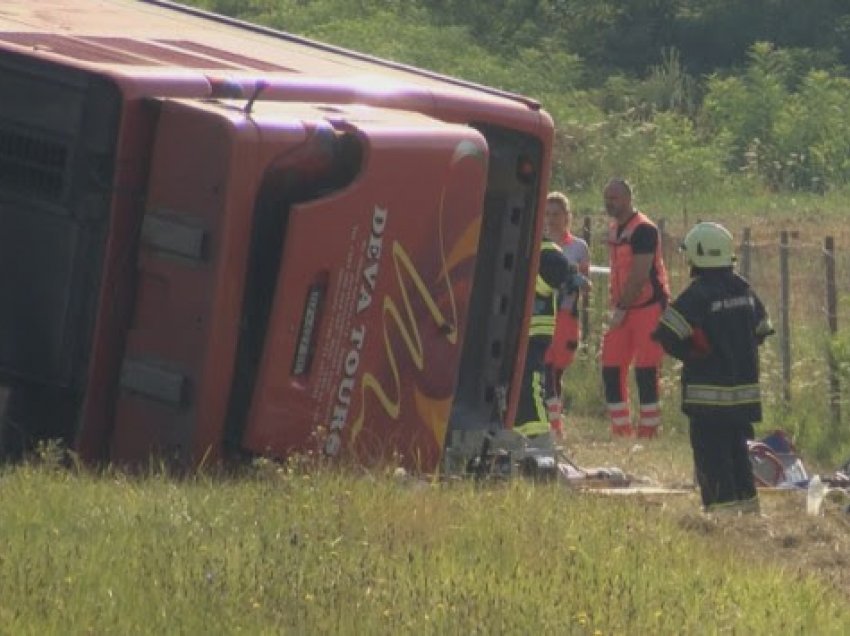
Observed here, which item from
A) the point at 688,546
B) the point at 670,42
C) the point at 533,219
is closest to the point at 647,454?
the point at 533,219

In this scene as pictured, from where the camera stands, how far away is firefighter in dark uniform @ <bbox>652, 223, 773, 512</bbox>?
36.6ft

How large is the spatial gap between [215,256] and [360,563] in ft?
6.11

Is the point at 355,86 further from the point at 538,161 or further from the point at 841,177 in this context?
the point at 841,177

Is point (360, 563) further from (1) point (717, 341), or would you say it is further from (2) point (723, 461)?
(2) point (723, 461)

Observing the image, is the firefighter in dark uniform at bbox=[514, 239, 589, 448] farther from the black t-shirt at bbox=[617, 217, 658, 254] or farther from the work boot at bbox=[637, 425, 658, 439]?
the work boot at bbox=[637, 425, 658, 439]

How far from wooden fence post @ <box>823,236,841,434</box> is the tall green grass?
6.63 metres

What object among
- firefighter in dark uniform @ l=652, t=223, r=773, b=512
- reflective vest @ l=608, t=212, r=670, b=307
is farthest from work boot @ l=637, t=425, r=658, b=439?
firefighter in dark uniform @ l=652, t=223, r=773, b=512

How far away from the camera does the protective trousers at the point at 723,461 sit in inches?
448

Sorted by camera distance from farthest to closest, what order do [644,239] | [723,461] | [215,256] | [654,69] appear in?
1. [654,69]
2. [644,239]
3. [723,461]
4. [215,256]

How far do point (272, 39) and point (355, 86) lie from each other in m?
1.92

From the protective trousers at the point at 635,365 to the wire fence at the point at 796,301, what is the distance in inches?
48.8

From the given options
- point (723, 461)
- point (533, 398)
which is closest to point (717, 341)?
point (723, 461)

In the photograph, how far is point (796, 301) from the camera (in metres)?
19.1

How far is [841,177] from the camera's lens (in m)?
35.2
